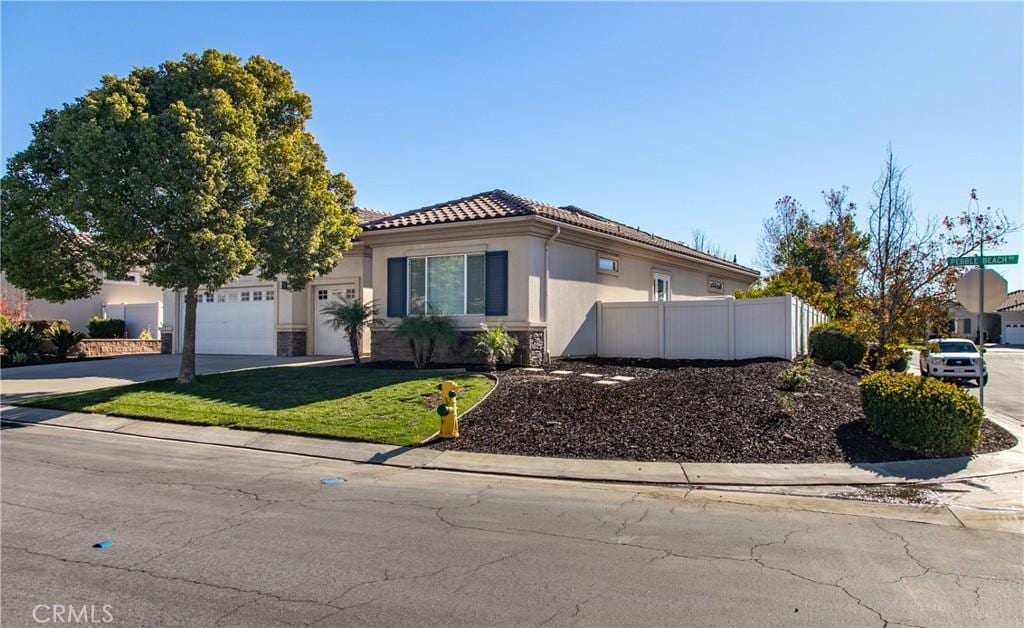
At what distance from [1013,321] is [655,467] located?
62.6m

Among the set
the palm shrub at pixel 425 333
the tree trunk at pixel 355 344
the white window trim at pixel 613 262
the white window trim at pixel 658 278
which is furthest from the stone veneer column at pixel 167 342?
the white window trim at pixel 658 278

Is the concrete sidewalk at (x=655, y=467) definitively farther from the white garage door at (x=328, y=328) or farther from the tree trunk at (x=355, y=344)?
the white garage door at (x=328, y=328)

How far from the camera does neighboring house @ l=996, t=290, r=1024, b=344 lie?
2164 inches

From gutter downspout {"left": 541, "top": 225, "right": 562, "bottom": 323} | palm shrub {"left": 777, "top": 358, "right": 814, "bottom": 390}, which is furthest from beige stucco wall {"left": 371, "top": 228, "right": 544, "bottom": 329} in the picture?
palm shrub {"left": 777, "top": 358, "right": 814, "bottom": 390}

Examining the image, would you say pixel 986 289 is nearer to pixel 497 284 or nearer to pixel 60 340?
pixel 497 284

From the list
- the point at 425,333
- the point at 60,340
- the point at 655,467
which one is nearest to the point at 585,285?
the point at 425,333

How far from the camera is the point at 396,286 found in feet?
59.8

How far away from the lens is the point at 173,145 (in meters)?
13.2

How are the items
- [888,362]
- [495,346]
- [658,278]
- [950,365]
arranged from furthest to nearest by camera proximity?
[658,278], [950,365], [888,362], [495,346]

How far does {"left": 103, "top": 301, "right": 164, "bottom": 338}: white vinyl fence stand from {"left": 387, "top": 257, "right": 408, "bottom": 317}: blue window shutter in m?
18.8

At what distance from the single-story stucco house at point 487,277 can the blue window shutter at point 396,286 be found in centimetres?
3

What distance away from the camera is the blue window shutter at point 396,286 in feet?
59.4

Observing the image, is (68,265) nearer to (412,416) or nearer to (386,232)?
(386,232)

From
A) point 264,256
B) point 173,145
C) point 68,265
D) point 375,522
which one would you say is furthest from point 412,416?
point 68,265
